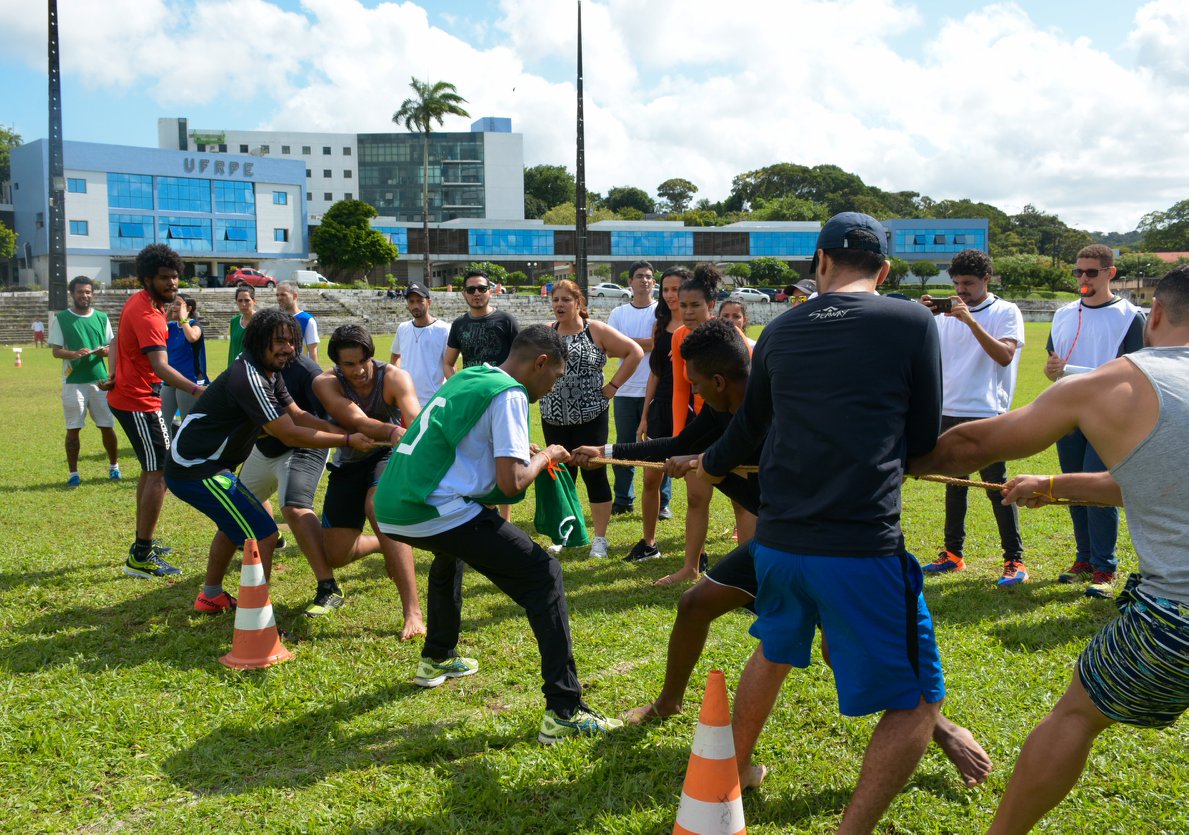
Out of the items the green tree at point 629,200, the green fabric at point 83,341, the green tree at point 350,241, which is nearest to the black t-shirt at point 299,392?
the green fabric at point 83,341

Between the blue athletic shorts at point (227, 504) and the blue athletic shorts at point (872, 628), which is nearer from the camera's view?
the blue athletic shorts at point (872, 628)

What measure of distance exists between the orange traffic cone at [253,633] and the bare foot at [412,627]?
686mm

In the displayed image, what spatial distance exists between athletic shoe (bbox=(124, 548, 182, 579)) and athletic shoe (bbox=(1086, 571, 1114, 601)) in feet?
21.9

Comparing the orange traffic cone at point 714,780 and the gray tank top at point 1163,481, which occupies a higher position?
the gray tank top at point 1163,481

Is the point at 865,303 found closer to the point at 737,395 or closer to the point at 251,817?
the point at 737,395

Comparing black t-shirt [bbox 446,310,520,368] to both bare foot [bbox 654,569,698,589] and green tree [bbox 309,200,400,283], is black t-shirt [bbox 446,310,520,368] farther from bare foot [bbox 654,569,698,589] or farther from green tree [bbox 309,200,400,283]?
green tree [bbox 309,200,400,283]

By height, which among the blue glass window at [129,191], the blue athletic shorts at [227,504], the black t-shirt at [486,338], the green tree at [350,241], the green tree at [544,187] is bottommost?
the blue athletic shorts at [227,504]

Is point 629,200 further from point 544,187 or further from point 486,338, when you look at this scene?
point 486,338

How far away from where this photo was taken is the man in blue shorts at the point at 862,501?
9.71 feet

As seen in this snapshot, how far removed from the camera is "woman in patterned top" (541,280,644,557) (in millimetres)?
7398

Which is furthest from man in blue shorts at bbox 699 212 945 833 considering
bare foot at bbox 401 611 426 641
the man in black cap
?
the man in black cap

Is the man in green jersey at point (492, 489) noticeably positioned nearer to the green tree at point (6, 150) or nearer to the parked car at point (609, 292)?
the parked car at point (609, 292)

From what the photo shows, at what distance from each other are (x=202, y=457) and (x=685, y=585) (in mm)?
3370

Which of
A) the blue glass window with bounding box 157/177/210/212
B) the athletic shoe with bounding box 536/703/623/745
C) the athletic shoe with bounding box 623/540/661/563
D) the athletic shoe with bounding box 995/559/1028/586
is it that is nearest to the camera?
the athletic shoe with bounding box 536/703/623/745
